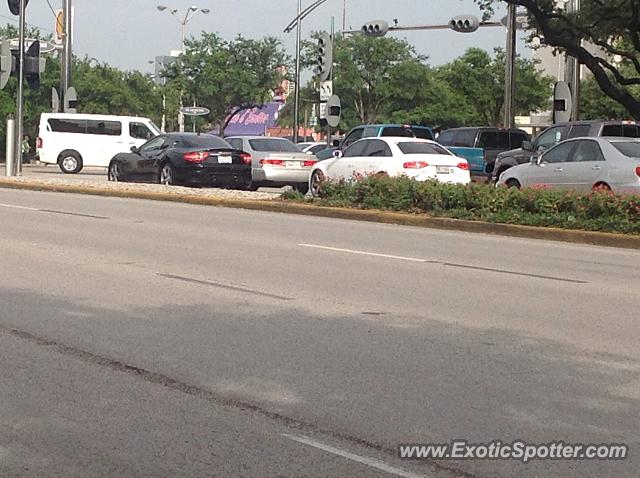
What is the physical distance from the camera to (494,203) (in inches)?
756

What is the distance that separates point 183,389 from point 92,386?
59cm

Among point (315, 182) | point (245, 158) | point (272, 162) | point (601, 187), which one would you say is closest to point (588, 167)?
point (601, 187)

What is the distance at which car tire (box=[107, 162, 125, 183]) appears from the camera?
30.7 meters

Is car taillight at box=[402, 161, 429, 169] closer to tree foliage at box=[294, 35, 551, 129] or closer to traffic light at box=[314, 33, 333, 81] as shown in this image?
traffic light at box=[314, 33, 333, 81]

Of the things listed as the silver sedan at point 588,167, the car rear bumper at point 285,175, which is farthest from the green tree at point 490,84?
the silver sedan at point 588,167

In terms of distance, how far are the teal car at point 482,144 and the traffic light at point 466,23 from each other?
9.25m

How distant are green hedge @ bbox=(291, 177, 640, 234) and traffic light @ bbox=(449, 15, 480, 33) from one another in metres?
18.8

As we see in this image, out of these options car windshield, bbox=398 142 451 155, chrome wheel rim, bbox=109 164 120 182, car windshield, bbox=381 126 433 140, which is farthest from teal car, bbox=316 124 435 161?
car windshield, bbox=398 142 451 155

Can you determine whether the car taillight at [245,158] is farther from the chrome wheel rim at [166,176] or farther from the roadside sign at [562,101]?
the roadside sign at [562,101]

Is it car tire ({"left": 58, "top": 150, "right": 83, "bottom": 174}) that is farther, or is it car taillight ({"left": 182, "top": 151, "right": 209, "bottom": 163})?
car tire ({"left": 58, "top": 150, "right": 83, "bottom": 174})

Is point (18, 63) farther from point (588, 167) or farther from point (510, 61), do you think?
point (588, 167)

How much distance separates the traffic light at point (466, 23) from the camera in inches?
1559

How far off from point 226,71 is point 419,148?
4416 centimetres

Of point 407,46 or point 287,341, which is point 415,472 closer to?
point 287,341
